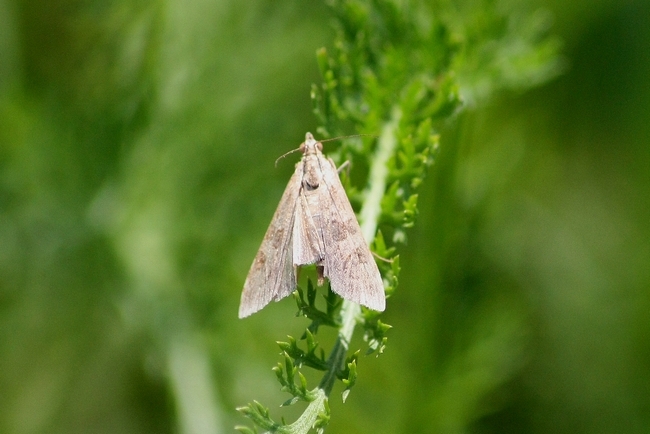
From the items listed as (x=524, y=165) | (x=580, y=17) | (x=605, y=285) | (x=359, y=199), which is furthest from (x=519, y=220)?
(x=359, y=199)

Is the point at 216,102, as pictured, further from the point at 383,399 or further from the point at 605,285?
the point at 605,285

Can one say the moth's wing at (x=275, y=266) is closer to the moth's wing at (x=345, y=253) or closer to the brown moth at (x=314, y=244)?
the brown moth at (x=314, y=244)

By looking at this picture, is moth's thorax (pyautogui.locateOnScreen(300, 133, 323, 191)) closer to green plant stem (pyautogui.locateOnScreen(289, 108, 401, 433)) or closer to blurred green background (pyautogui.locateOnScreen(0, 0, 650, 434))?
green plant stem (pyautogui.locateOnScreen(289, 108, 401, 433))

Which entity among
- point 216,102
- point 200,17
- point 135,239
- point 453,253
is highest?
point 200,17

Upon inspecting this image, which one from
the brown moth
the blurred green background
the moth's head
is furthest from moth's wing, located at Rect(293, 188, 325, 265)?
the blurred green background

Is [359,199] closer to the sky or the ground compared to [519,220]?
closer to the ground

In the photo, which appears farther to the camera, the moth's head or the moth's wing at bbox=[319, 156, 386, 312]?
the moth's head

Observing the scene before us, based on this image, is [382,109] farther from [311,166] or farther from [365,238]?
[365,238]

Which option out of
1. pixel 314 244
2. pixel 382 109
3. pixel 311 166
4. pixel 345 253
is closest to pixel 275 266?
pixel 314 244
